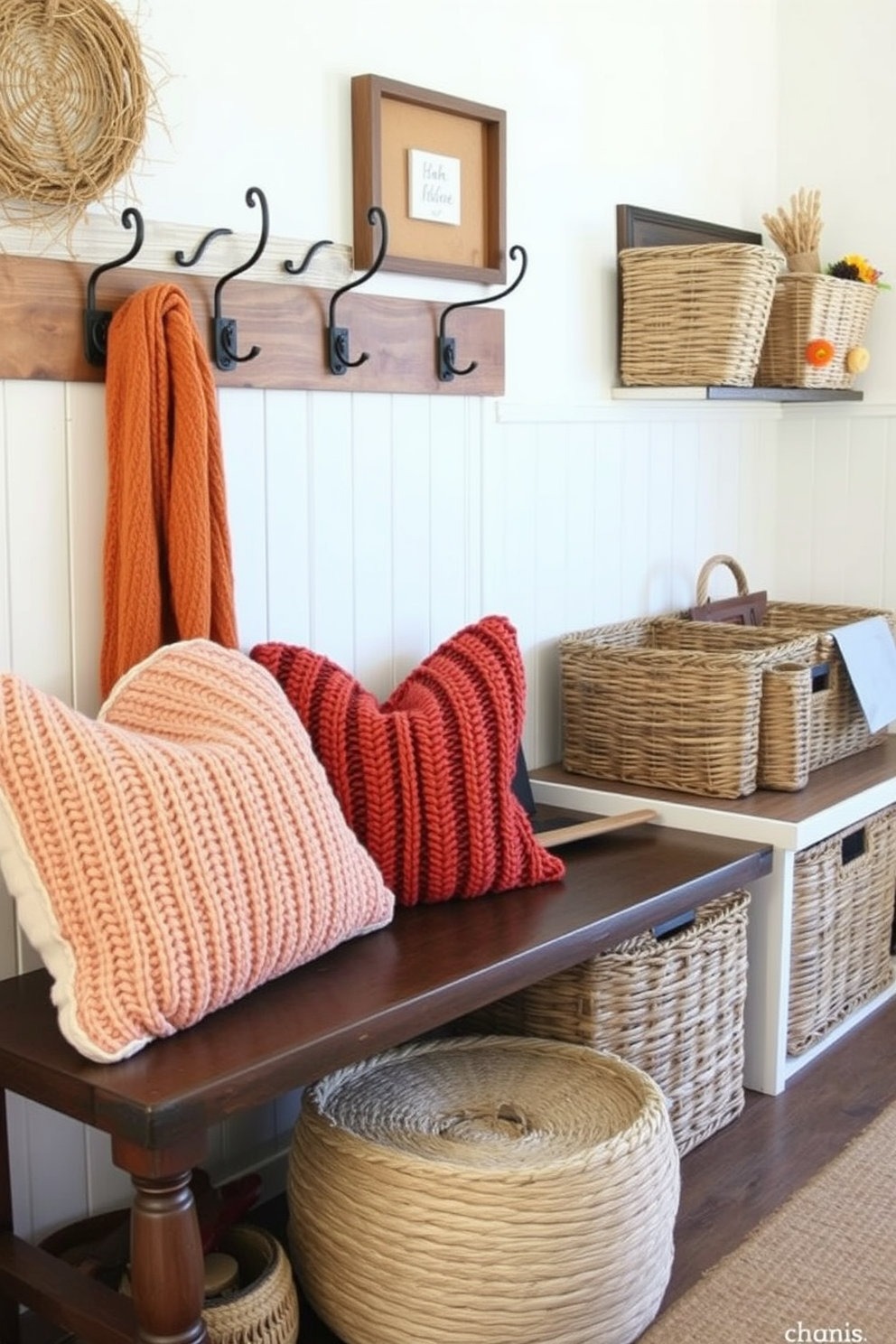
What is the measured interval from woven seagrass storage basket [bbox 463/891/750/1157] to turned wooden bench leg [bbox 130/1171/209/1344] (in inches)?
28.4

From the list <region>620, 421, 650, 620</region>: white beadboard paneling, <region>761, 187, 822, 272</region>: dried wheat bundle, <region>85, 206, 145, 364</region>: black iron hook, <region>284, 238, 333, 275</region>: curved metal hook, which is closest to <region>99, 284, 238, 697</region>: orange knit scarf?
<region>85, 206, 145, 364</region>: black iron hook

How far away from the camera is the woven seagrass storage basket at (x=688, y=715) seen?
8.10 feet

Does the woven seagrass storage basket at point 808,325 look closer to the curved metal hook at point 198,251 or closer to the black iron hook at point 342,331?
→ the black iron hook at point 342,331

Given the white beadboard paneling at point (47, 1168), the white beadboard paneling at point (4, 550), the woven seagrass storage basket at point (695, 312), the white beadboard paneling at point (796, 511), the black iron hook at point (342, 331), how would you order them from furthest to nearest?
the white beadboard paneling at point (796, 511) → the woven seagrass storage basket at point (695, 312) → the black iron hook at point (342, 331) → the white beadboard paneling at point (47, 1168) → the white beadboard paneling at point (4, 550)

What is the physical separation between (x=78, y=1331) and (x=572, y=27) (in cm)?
210

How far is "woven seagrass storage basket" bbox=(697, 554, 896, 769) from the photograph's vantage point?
8.79ft

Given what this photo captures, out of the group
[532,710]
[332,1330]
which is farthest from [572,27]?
[332,1330]

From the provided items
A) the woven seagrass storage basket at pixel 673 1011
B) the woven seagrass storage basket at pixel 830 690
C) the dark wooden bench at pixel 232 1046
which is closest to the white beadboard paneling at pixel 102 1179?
the dark wooden bench at pixel 232 1046

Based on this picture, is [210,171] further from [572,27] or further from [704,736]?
[704,736]

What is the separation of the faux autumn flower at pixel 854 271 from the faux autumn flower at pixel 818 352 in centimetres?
16

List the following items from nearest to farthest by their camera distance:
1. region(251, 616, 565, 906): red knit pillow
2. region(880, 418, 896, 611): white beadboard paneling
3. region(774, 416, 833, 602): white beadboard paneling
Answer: region(251, 616, 565, 906): red knit pillow < region(880, 418, 896, 611): white beadboard paneling < region(774, 416, 833, 602): white beadboard paneling

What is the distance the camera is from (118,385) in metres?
1.83

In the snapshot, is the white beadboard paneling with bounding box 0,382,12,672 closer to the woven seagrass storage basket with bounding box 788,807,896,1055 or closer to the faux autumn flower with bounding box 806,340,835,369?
the woven seagrass storage basket with bounding box 788,807,896,1055

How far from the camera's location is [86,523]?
188 centimetres
